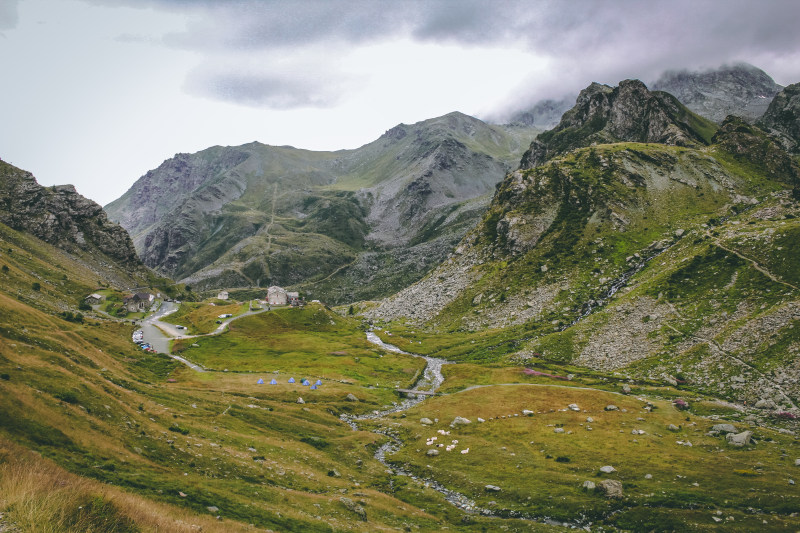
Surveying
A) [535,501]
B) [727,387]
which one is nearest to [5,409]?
[535,501]

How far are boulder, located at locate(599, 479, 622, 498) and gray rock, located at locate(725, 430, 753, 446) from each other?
20917 mm

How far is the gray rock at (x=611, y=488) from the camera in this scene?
3712 cm

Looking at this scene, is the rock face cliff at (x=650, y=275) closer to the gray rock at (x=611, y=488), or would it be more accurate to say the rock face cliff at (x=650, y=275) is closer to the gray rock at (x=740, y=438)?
the gray rock at (x=740, y=438)

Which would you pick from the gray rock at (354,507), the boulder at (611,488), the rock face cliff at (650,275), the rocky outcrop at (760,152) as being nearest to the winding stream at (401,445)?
the boulder at (611,488)

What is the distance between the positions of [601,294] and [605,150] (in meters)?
103

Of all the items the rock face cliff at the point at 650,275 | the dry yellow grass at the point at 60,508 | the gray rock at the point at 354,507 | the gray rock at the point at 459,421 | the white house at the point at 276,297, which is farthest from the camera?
the white house at the point at 276,297

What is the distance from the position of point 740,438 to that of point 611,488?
2330 cm

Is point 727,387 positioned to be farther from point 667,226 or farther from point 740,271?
point 667,226

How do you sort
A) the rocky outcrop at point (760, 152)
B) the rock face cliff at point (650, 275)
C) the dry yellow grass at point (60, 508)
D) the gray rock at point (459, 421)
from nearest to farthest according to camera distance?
the dry yellow grass at point (60, 508) < the gray rock at point (459, 421) < the rock face cliff at point (650, 275) < the rocky outcrop at point (760, 152)

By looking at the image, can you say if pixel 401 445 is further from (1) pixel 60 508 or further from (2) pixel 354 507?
(1) pixel 60 508

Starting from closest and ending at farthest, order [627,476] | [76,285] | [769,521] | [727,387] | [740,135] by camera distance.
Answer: [769,521] → [627,476] → [727,387] → [76,285] → [740,135]

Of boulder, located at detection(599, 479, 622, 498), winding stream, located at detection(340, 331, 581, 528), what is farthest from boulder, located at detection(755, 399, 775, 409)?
winding stream, located at detection(340, 331, 581, 528)

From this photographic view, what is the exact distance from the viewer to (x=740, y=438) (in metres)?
48.0

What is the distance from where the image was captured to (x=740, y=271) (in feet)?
331
